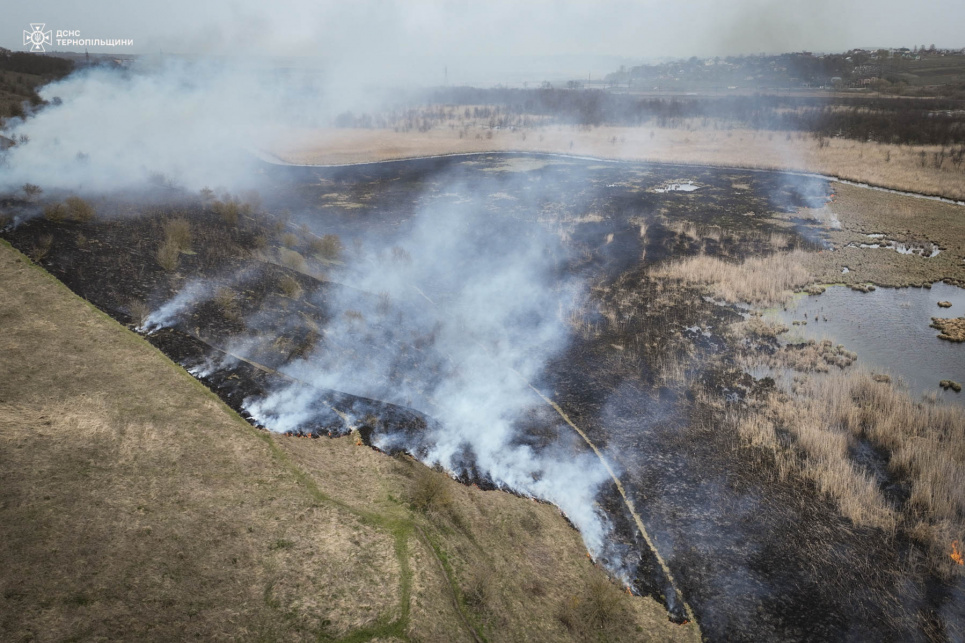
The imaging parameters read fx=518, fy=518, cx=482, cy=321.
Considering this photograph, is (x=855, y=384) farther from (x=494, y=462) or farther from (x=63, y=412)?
(x=63, y=412)

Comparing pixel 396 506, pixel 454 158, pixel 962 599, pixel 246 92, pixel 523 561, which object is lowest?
pixel 962 599

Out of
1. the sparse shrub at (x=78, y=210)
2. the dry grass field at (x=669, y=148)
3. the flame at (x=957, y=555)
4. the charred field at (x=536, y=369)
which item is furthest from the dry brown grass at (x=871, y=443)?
the dry grass field at (x=669, y=148)

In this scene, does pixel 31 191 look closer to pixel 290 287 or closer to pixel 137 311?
pixel 137 311

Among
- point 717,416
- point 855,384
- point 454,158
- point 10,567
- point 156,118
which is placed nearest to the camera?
point 10,567

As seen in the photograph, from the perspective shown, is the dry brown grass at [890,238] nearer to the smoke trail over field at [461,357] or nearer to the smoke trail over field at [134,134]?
the smoke trail over field at [461,357]

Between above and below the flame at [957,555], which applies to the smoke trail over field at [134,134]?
above

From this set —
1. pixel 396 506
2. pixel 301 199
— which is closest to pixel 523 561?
Result: pixel 396 506
